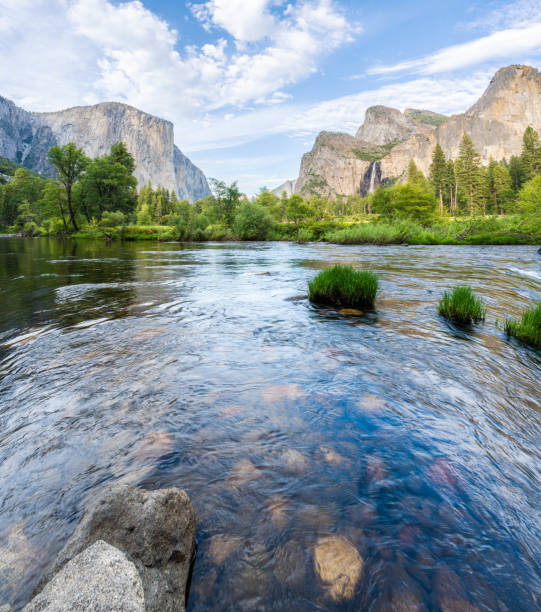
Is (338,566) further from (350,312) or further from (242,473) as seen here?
(350,312)

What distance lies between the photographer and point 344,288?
27.6 feet

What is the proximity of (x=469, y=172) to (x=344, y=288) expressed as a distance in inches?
3659

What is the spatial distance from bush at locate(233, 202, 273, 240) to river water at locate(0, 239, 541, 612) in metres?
49.6

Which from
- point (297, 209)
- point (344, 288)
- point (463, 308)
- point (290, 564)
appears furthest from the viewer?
point (297, 209)

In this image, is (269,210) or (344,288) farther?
(269,210)

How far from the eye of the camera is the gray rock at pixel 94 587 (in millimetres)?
1123

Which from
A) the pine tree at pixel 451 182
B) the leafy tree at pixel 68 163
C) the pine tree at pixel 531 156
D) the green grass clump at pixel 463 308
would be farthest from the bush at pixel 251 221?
the pine tree at pixel 531 156

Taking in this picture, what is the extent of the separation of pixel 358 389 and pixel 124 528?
2989 mm

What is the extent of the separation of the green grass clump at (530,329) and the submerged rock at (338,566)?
18.1 ft

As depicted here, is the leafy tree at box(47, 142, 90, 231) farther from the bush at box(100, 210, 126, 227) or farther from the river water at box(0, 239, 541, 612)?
the river water at box(0, 239, 541, 612)

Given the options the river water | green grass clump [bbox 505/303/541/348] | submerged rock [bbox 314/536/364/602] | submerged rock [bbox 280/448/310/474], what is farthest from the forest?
submerged rock [bbox 314/536/364/602]

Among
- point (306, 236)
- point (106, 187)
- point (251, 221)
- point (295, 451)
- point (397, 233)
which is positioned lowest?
point (295, 451)

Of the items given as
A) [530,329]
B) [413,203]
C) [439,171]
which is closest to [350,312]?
[530,329]

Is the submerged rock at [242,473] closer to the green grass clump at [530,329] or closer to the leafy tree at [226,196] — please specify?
the green grass clump at [530,329]
